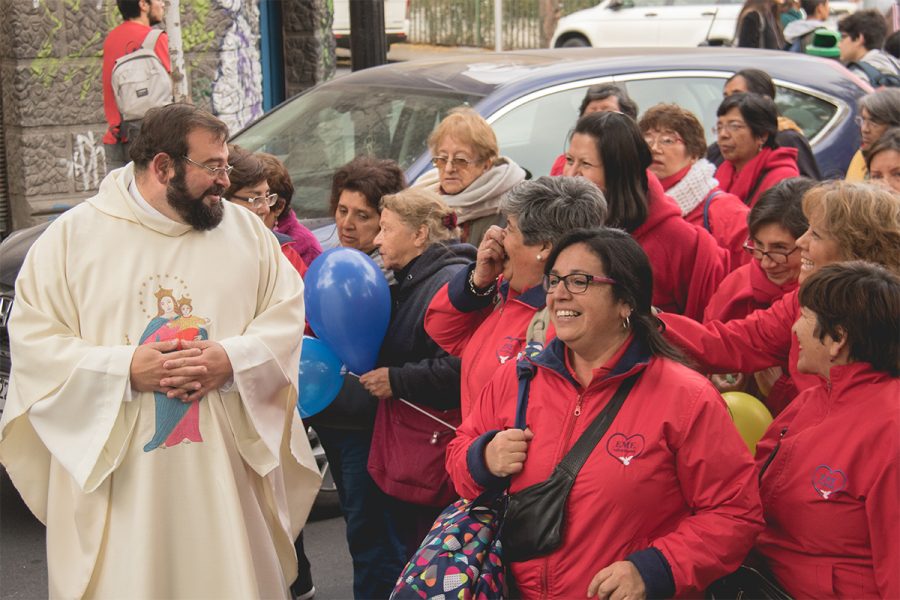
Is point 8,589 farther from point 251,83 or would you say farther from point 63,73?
point 251,83

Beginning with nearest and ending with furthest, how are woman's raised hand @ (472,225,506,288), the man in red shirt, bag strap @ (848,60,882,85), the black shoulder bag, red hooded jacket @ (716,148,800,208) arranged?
the black shoulder bag < woman's raised hand @ (472,225,506,288) < red hooded jacket @ (716,148,800,208) < the man in red shirt < bag strap @ (848,60,882,85)

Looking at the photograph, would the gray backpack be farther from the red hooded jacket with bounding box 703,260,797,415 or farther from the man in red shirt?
the red hooded jacket with bounding box 703,260,797,415

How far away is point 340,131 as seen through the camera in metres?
6.76

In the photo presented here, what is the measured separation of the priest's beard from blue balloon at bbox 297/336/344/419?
801 millimetres

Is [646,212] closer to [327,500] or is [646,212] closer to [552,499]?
[552,499]

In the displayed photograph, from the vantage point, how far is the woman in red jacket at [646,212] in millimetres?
4652

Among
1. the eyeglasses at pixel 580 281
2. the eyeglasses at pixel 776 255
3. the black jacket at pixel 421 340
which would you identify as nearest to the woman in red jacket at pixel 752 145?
the eyeglasses at pixel 776 255

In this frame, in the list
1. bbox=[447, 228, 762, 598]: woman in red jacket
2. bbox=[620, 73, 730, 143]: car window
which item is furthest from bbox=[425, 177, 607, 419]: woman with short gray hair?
bbox=[620, 73, 730, 143]: car window

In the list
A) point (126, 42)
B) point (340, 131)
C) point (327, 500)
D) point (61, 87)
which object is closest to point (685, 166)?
point (340, 131)

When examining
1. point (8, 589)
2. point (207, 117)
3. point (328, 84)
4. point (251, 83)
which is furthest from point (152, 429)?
→ point (251, 83)

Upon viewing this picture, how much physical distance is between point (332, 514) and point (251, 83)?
679 centimetres

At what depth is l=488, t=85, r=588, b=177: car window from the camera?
6.35 meters

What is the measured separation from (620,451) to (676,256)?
1735 millimetres

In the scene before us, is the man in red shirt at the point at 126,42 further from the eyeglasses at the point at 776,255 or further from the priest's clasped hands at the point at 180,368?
the eyeglasses at the point at 776,255
